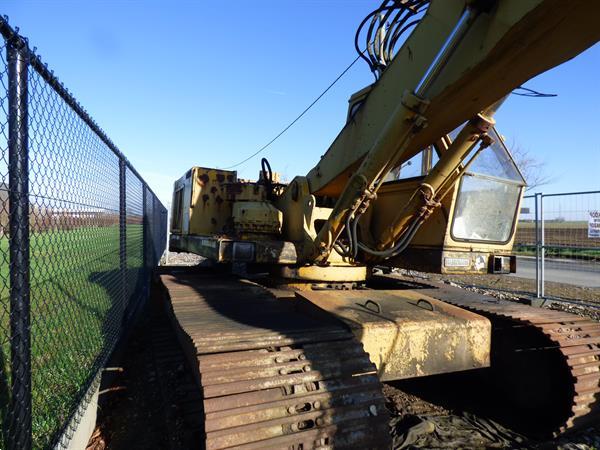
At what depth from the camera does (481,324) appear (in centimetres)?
327

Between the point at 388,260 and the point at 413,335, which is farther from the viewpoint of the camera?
the point at 388,260

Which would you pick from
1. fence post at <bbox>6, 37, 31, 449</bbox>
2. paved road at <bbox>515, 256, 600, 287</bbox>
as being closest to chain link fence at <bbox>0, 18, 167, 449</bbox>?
fence post at <bbox>6, 37, 31, 449</bbox>

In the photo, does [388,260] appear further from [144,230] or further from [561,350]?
[144,230]

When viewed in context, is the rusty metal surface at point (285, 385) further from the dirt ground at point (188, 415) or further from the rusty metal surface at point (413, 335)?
the dirt ground at point (188, 415)

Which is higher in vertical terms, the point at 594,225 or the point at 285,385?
the point at 594,225

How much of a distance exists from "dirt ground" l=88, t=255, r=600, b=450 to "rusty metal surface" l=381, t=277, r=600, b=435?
0.86ft

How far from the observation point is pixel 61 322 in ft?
12.6

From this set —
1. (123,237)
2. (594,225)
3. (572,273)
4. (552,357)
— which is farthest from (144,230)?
(572,273)

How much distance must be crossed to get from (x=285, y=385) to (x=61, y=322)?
2.60m

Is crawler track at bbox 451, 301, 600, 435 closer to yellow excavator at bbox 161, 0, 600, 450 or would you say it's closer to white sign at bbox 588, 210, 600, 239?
yellow excavator at bbox 161, 0, 600, 450

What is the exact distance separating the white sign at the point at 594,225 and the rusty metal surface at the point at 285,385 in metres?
8.52

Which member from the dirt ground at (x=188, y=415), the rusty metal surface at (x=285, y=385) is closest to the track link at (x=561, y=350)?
the dirt ground at (x=188, y=415)

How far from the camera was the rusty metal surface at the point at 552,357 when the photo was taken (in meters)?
3.39

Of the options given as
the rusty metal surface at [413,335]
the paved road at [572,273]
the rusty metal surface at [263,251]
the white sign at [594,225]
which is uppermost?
the white sign at [594,225]
